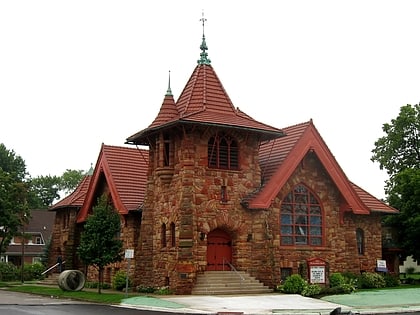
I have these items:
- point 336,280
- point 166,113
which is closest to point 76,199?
point 166,113

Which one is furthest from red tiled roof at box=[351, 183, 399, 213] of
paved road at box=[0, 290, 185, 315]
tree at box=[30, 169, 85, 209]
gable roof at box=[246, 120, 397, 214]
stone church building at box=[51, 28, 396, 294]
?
tree at box=[30, 169, 85, 209]

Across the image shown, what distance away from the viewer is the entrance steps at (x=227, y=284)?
28.6 m

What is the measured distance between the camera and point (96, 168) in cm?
3981

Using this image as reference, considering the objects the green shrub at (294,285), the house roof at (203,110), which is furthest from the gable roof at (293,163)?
the green shrub at (294,285)

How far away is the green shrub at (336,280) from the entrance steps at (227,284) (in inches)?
163

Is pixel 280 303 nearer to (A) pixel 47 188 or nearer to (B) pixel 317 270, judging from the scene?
(B) pixel 317 270

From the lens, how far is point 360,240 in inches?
1438

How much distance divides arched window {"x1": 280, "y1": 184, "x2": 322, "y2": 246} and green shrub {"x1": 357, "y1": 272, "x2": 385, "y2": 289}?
305cm

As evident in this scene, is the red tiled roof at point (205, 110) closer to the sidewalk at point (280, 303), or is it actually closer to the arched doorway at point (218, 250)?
the arched doorway at point (218, 250)

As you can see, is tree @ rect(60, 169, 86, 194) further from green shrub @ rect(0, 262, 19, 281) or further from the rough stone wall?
the rough stone wall

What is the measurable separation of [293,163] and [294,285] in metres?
6.15

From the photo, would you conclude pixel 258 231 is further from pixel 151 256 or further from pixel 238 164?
pixel 151 256

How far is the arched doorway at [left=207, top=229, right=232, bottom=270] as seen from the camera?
101 ft

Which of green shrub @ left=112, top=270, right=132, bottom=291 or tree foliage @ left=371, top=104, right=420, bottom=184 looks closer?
green shrub @ left=112, top=270, right=132, bottom=291
